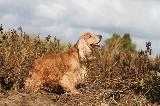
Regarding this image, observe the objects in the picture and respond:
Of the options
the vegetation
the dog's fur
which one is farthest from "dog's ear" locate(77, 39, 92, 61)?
the vegetation

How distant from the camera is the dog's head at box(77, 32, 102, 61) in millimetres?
8469

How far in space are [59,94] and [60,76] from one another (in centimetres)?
34

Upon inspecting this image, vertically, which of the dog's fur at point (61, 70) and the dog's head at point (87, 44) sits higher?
the dog's head at point (87, 44)

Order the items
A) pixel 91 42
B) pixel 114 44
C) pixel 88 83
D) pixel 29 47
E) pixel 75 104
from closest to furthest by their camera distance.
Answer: pixel 75 104 < pixel 91 42 < pixel 88 83 < pixel 29 47 < pixel 114 44

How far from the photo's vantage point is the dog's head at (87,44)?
8469 millimetres

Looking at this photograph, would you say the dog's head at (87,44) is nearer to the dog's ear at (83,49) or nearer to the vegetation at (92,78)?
the dog's ear at (83,49)

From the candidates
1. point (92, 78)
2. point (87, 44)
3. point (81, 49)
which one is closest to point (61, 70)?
point (81, 49)

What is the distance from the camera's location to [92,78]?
9.90 meters

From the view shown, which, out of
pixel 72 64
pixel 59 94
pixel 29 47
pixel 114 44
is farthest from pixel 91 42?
pixel 114 44

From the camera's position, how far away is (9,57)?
9195 mm

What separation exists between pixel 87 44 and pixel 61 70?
772 millimetres

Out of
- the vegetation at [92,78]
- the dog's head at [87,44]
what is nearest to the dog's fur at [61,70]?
the dog's head at [87,44]

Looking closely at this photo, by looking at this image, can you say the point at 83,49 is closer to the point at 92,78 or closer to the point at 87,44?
the point at 87,44

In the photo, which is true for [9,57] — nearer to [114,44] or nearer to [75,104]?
[75,104]
